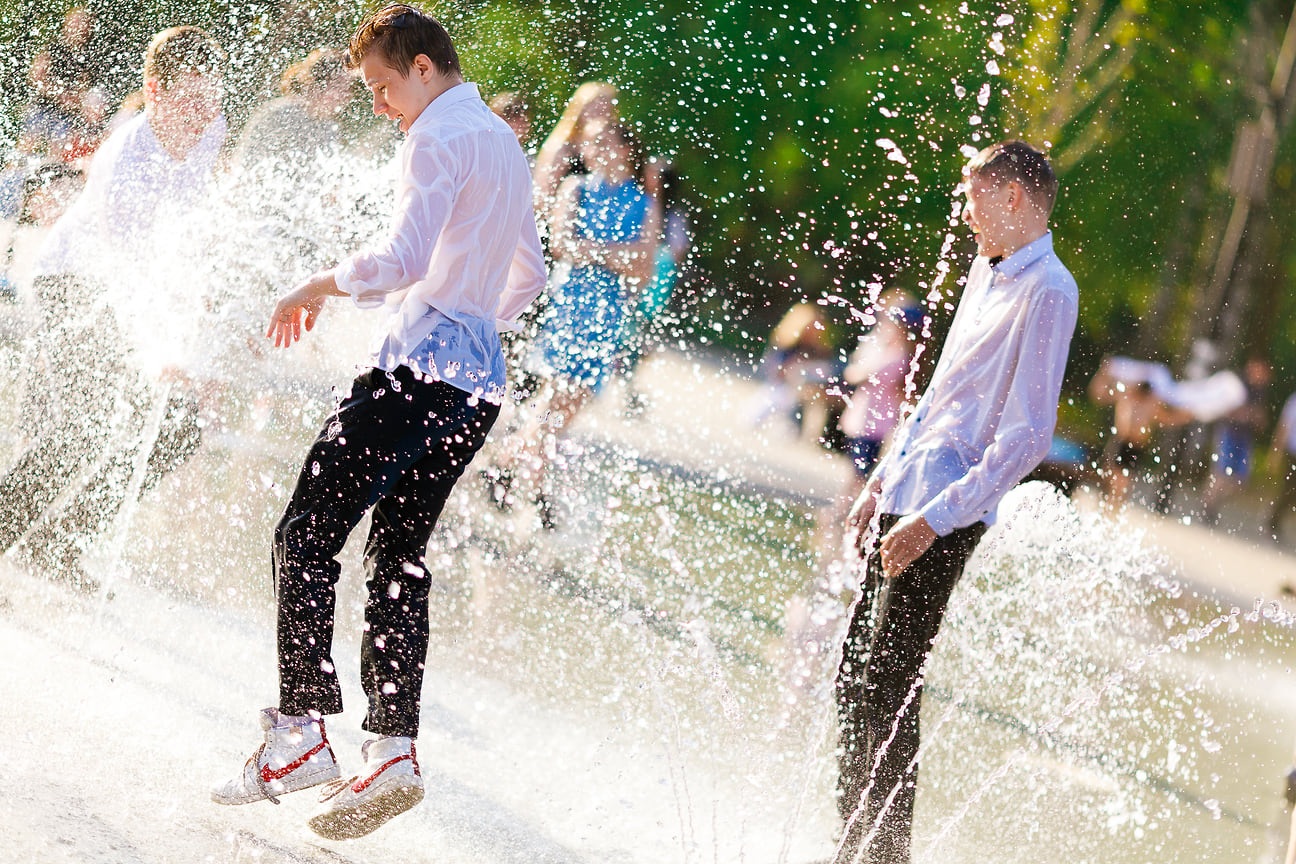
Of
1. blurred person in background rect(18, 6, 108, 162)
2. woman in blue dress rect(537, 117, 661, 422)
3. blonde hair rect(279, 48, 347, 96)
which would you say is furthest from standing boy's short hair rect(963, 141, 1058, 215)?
blurred person in background rect(18, 6, 108, 162)

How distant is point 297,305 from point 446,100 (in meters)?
0.49

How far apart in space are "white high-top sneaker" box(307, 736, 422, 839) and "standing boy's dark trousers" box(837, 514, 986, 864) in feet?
3.05

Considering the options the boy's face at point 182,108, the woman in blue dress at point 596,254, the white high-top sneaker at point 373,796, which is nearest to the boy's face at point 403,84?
the white high-top sneaker at point 373,796

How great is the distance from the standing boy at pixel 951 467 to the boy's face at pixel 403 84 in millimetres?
1119

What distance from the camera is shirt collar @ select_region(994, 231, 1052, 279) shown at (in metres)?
2.69

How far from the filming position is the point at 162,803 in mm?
2771

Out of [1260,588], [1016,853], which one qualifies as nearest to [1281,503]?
[1260,588]

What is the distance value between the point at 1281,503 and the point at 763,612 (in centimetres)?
1310

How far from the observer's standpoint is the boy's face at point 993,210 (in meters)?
2.73

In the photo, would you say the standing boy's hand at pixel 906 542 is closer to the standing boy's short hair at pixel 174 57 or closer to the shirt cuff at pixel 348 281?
the shirt cuff at pixel 348 281

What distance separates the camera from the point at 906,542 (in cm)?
276

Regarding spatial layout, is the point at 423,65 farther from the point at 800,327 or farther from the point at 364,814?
the point at 800,327

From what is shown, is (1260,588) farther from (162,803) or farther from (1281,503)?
(162,803)

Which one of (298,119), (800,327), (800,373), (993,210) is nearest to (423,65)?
(993,210)
